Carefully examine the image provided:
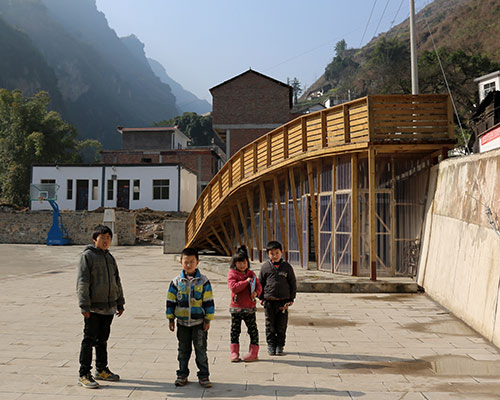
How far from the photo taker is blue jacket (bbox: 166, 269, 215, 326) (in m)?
4.46

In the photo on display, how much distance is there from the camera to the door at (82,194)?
37.3 m

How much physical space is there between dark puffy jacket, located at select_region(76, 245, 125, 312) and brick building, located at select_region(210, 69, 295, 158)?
29143mm

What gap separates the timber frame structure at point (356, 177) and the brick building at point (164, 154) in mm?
27653

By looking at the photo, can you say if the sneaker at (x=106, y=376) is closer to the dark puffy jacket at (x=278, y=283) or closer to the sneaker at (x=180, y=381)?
the sneaker at (x=180, y=381)

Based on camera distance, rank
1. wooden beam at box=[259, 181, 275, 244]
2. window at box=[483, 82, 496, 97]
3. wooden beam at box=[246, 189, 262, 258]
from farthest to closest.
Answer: window at box=[483, 82, 496, 97] → wooden beam at box=[246, 189, 262, 258] → wooden beam at box=[259, 181, 275, 244]

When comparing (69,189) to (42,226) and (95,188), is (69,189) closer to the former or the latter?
(95,188)

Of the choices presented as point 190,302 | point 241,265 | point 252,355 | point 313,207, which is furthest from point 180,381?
point 313,207

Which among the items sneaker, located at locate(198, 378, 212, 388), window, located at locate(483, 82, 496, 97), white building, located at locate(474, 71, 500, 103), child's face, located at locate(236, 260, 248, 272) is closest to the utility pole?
child's face, located at locate(236, 260, 248, 272)

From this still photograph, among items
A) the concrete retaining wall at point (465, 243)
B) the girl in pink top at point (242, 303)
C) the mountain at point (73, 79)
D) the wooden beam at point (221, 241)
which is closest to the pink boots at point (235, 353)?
the girl in pink top at point (242, 303)

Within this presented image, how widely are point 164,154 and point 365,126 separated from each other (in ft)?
127

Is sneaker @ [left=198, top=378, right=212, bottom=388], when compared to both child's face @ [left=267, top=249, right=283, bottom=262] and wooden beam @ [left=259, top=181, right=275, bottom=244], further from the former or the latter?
wooden beam @ [left=259, top=181, right=275, bottom=244]

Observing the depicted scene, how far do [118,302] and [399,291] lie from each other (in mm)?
7604

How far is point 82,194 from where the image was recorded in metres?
37.5

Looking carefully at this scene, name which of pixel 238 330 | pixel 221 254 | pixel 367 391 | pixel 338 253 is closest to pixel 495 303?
pixel 367 391
